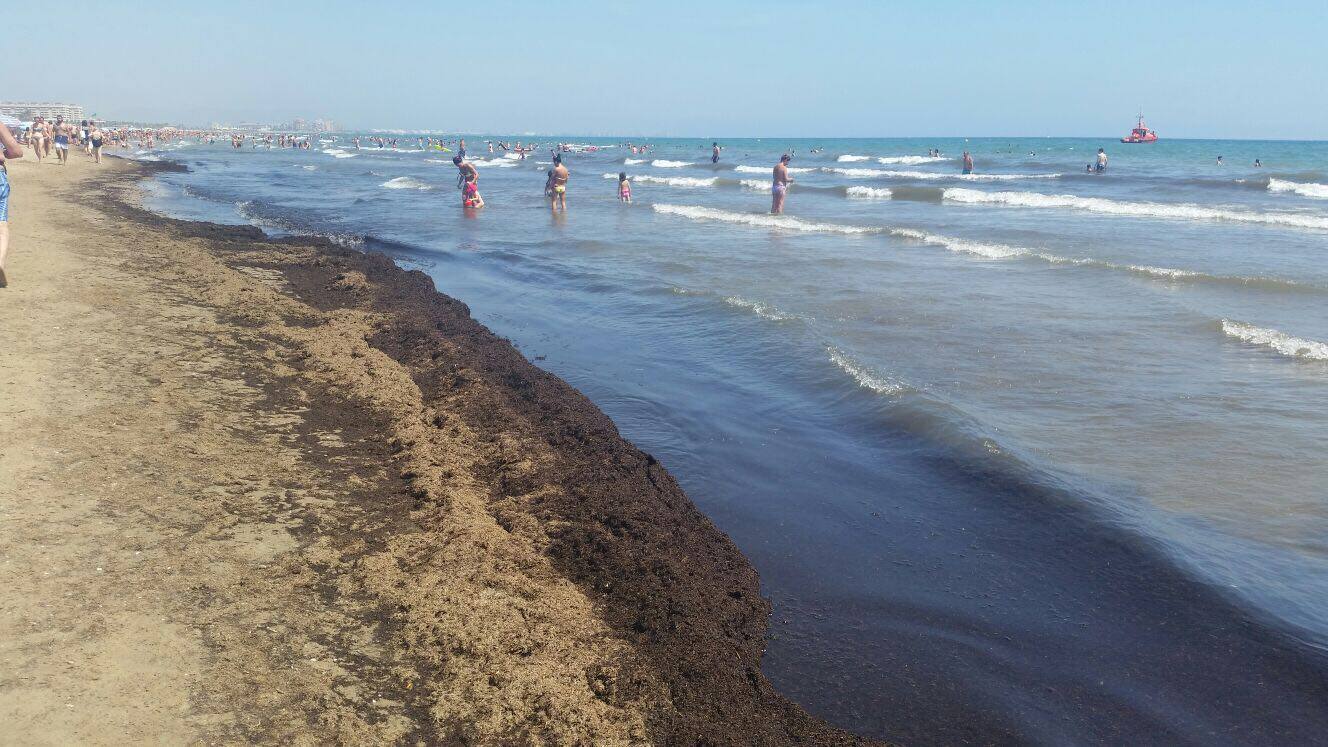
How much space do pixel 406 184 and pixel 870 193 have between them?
2098cm

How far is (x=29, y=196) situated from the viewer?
19.7m

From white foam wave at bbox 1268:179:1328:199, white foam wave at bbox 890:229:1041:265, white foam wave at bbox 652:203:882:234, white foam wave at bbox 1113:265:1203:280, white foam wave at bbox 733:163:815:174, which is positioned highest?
white foam wave at bbox 733:163:815:174

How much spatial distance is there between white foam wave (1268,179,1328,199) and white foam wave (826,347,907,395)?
32.7 metres

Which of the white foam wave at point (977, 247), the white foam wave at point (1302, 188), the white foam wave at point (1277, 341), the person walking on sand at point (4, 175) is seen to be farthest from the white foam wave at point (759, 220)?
the white foam wave at point (1302, 188)

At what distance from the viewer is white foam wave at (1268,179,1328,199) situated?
106 ft

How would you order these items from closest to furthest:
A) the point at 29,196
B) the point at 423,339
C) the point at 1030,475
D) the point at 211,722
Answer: the point at 211,722, the point at 1030,475, the point at 423,339, the point at 29,196

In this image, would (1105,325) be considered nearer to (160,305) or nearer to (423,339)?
(423,339)

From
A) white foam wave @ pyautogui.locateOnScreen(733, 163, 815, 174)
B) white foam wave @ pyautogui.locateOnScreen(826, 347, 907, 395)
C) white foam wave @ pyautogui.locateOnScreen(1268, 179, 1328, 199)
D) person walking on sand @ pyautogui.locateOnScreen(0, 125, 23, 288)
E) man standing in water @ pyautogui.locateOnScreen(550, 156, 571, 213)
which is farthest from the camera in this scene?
white foam wave @ pyautogui.locateOnScreen(733, 163, 815, 174)

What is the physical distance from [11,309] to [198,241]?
273 inches

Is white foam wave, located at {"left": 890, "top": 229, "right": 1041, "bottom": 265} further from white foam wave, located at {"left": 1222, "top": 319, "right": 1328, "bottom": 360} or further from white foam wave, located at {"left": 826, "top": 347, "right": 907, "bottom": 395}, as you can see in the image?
white foam wave, located at {"left": 826, "top": 347, "right": 907, "bottom": 395}

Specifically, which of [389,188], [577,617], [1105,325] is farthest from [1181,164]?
[577,617]

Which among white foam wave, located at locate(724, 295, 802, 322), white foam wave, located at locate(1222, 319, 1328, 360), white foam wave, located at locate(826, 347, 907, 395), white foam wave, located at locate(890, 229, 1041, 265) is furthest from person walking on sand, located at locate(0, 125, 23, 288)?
white foam wave, located at locate(890, 229, 1041, 265)

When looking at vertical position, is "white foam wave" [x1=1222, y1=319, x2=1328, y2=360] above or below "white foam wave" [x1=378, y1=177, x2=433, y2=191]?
below

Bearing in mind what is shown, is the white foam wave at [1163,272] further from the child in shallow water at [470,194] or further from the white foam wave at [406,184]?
the white foam wave at [406,184]
